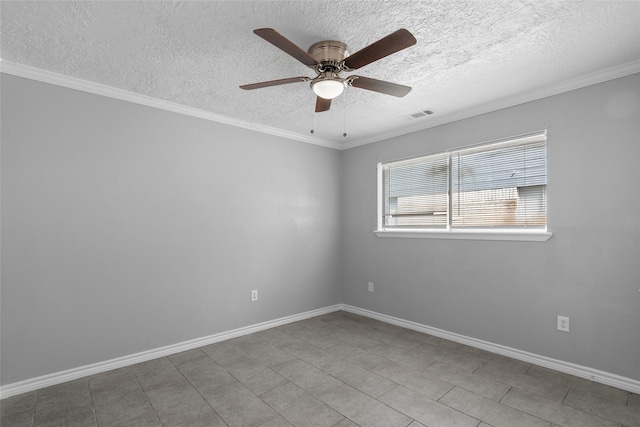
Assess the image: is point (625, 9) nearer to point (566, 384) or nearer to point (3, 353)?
point (566, 384)

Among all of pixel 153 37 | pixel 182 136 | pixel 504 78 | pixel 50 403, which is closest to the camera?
pixel 153 37

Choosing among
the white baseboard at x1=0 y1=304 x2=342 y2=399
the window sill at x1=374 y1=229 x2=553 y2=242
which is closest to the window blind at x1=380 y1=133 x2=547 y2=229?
the window sill at x1=374 y1=229 x2=553 y2=242

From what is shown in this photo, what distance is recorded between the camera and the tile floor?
82.0 inches

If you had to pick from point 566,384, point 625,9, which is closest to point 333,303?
point 566,384

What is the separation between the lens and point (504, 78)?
8.67 ft

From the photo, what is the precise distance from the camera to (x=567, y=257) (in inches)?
107

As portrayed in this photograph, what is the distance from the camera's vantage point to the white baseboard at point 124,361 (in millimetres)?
2396

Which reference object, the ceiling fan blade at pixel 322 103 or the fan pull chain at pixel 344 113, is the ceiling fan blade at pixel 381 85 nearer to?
the ceiling fan blade at pixel 322 103

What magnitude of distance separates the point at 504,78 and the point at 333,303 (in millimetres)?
3416

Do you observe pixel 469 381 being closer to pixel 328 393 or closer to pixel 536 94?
pixel 328 393

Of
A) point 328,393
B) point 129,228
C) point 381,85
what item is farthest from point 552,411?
point 129,228

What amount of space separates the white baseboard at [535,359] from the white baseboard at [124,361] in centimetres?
153

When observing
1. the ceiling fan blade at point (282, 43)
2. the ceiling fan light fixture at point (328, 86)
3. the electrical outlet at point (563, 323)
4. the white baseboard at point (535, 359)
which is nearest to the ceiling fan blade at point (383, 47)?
the ceiling fan light fixture at point (328, 86)

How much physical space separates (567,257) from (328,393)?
2284 mm
